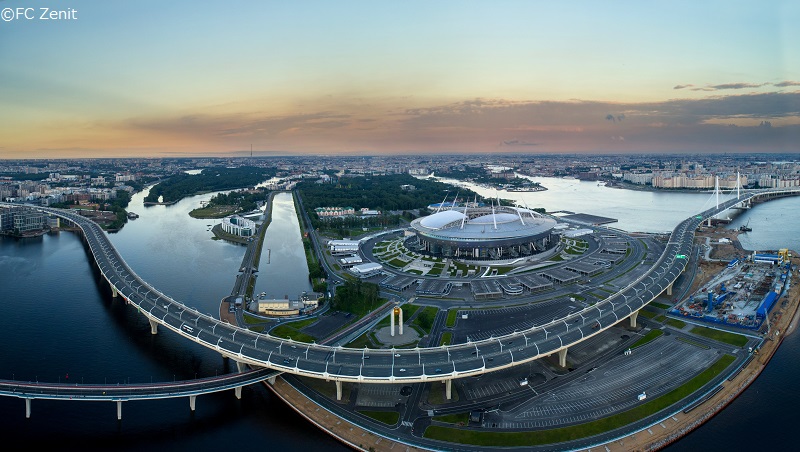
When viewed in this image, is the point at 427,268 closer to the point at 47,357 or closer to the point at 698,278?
the point at 698,278

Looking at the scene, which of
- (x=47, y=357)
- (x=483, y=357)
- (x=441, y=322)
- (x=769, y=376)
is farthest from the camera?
(x=441, y=322)

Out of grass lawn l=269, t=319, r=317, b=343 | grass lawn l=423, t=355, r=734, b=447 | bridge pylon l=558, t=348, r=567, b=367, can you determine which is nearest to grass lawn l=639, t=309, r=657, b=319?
bridge pylon l=558, t=348, r=567, b=367

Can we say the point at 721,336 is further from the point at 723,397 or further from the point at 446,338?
the point at 446,338

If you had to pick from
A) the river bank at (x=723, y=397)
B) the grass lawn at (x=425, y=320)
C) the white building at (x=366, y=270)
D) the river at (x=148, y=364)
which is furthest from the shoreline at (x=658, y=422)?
the white building at (x=366, y=270)

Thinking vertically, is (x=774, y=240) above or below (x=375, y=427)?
above

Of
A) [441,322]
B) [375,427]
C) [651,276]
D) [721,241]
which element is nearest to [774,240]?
[721,241]

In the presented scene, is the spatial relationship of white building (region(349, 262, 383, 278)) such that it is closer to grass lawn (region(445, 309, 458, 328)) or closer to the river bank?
grass lawn (region(445, 309, 458, 328))

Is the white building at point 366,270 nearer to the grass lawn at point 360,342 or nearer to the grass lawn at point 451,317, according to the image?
the grass lawn at point 451,317

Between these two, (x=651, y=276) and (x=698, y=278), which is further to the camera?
(x=698, y=278)
